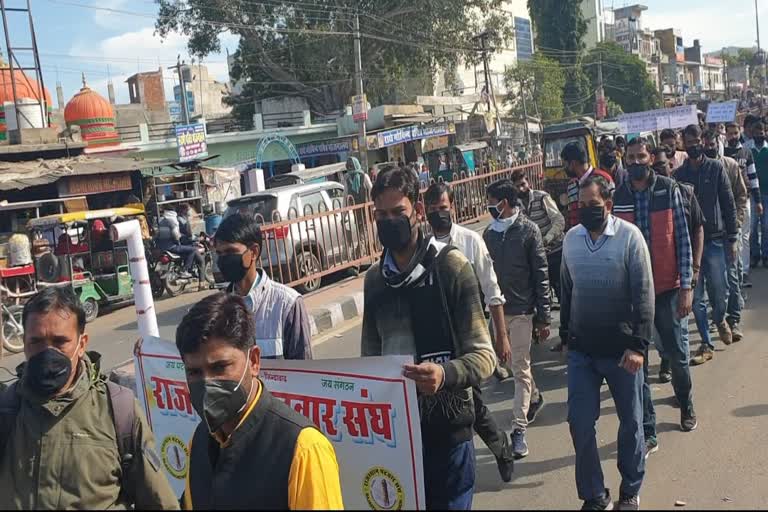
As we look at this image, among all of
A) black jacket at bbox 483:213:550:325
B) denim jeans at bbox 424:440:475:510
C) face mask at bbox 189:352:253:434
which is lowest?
denim jeans at bbox 424:440:475:510

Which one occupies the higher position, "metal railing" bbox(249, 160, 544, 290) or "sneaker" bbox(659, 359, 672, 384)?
"metal railing" bbox(249, 160, 544, 290)

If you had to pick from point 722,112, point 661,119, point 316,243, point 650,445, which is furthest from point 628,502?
point 722,112

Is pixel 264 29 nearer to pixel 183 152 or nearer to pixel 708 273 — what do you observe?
pixel 183 152

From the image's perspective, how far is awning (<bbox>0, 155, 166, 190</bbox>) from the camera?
634 inches

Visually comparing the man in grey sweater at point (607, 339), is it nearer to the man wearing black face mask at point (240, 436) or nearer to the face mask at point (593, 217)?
the face mask at point (593, 217)

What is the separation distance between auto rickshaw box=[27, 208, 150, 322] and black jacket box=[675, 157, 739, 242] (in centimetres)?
896

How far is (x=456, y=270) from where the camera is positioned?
113 inches

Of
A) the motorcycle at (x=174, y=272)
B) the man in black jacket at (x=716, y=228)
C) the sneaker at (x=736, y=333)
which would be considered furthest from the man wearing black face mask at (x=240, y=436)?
the motorcycle at (x=174, y=272)

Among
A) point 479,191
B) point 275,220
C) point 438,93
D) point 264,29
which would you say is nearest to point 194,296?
point 275,220

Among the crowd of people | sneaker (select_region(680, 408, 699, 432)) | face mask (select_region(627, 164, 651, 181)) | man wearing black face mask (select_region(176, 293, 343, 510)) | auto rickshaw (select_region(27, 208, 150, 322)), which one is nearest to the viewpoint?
man wearing black face mask (select_region(176, 293, 343, 510))

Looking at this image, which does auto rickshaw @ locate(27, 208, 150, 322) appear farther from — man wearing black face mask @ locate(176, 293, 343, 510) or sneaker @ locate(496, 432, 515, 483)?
man wearing black face mask @ locate(176, 293, 343, 510)

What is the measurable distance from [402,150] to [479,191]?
14685 mm

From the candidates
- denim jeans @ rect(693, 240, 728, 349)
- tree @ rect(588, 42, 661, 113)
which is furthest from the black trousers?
tree @ rect(588, 42, 661, 113)

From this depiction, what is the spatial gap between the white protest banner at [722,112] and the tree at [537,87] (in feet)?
93.8
